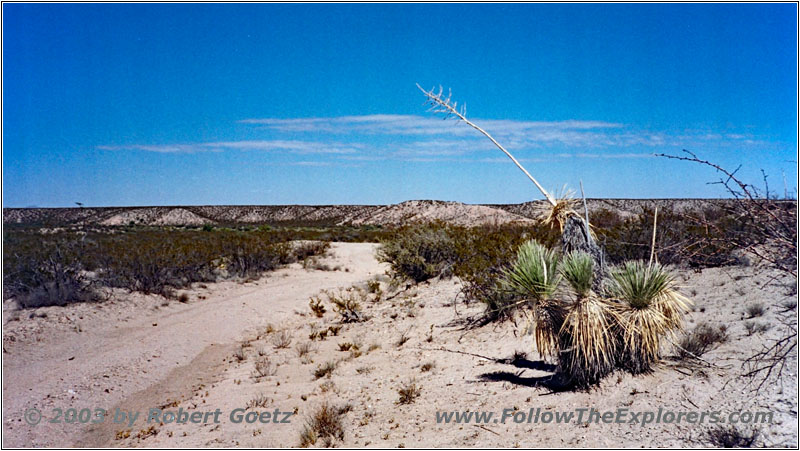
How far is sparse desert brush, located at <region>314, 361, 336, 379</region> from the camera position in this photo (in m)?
8.13

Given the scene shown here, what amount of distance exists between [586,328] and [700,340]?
1868 millimetres

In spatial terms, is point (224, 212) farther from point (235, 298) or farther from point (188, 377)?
point (188, 377)

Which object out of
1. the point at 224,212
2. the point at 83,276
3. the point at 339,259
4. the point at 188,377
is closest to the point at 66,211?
the point at 224,212

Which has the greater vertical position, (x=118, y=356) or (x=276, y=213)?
(x=276, y=213)

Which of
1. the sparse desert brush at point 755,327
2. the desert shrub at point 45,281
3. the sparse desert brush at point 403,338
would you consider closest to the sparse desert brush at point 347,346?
the sparse desert brush at point 403,338

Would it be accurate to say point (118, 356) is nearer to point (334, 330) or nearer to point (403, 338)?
point (334, 330)

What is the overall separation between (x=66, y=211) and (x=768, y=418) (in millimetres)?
98258

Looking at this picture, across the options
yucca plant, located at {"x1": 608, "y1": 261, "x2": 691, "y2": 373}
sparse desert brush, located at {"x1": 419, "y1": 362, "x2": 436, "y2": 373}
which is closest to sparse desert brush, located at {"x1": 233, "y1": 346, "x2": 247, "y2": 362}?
sparse desert brush, located at {"x1": 419, "y1": 362, "x2": 436, "y2": 373}

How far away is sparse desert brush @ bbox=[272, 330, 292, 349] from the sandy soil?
96 millimetres

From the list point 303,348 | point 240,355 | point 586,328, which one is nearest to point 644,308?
point 586,328

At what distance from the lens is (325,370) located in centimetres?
823

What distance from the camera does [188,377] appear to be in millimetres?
8852

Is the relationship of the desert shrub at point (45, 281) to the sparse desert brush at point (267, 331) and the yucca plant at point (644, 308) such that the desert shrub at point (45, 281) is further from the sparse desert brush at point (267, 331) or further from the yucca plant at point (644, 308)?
the yucca plant at point (644, 308)

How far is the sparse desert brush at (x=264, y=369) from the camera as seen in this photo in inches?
330
